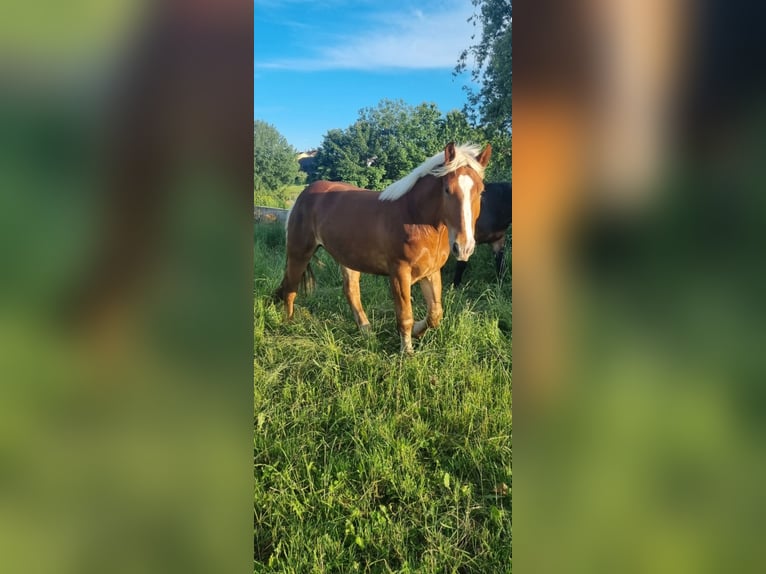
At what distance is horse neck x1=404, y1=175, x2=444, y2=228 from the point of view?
1.92 meters

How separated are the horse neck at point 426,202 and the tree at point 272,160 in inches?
21.3

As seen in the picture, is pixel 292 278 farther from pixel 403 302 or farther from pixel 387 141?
pixel 387 141

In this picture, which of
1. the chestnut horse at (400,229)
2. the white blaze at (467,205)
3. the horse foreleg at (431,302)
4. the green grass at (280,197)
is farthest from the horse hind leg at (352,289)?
the white blaze at (467,205)

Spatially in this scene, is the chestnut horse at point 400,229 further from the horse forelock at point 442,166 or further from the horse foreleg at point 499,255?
the horse foreleg at point 499,255

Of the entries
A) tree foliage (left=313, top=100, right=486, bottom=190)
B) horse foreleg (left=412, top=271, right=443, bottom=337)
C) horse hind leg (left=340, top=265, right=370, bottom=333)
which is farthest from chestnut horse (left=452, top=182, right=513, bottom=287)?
horse hind leg (left=340, top=265, right=370, bottom=333)

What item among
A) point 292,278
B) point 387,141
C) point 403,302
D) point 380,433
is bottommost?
point 380,433

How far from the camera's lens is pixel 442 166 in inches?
73.9

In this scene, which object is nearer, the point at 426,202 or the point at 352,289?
the point at 426,202
